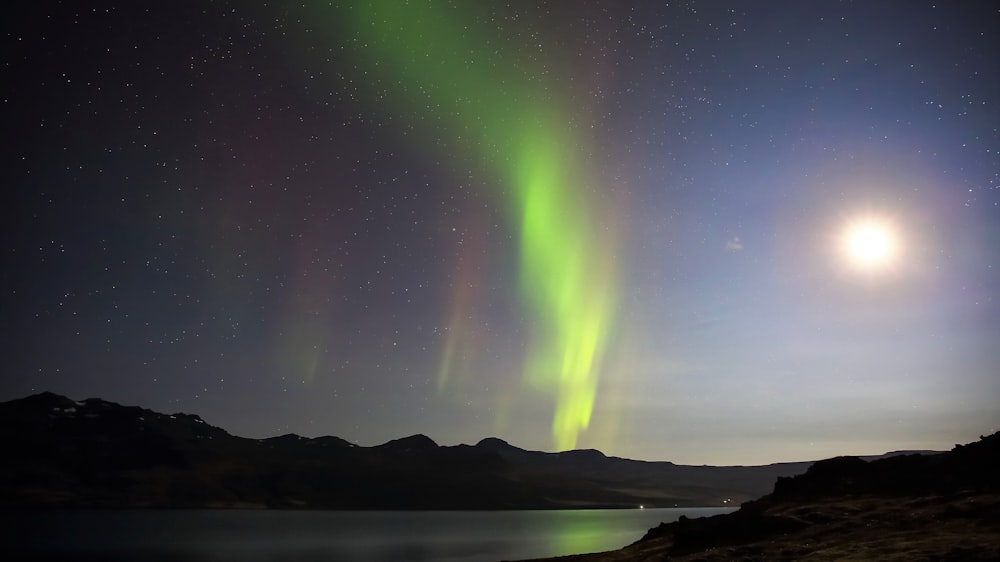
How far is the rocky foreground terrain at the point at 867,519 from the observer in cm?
2934

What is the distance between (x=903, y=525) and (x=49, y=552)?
157 m

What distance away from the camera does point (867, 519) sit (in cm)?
3772

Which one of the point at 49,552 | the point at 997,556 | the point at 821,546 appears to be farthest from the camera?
the point at 49,552

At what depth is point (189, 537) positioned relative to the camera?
582 feet

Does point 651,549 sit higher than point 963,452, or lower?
lower

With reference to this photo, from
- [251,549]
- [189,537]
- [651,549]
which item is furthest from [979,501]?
[189,537]

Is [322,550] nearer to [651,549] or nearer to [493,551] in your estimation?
[493,551]

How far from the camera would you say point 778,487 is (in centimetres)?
5781

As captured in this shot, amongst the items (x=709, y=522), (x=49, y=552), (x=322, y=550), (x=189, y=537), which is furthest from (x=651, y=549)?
(x=189, y=537)

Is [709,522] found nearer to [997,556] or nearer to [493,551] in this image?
[997,556]

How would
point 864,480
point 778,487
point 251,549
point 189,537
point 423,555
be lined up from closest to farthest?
point 864,480 → point 778,487 → point 423,555 → point 251,549 → point 189,537

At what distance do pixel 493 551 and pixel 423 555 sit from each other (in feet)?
45.9

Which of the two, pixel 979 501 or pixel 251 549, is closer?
pixel 979 501

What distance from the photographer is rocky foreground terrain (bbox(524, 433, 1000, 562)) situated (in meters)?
29.3
